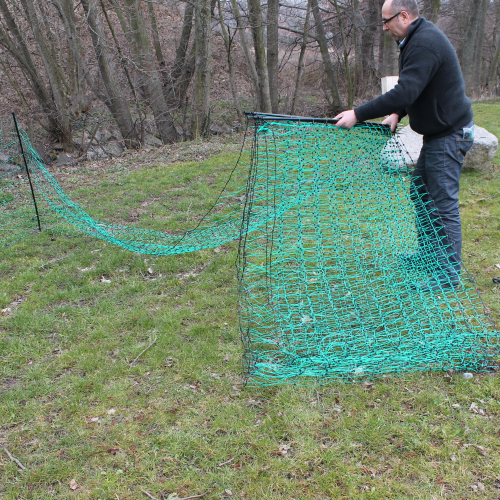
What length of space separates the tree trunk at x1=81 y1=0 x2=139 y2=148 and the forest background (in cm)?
3

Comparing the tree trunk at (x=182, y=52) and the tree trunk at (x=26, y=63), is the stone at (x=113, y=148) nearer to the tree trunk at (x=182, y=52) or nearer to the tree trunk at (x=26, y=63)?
the tree trunk at (x=26, y=63)

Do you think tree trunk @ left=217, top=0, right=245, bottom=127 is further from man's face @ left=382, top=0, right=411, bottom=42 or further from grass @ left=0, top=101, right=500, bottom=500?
grass @ left=0, top=101, right=500, bottom=500

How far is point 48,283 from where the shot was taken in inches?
160

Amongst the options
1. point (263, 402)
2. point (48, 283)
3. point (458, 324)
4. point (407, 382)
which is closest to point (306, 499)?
point (263, 402)

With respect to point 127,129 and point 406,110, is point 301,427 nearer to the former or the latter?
point 406,110

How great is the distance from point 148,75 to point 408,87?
30.8 feet

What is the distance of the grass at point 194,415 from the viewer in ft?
6.82

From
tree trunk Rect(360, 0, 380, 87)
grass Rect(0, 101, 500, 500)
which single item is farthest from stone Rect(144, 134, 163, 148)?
grass Rect(0, 101, 500, 500)

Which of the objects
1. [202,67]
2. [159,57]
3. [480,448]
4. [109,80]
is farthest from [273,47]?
[480,448]

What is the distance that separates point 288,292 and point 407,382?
119cm

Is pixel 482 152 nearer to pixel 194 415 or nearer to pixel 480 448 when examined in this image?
pixel 480 448

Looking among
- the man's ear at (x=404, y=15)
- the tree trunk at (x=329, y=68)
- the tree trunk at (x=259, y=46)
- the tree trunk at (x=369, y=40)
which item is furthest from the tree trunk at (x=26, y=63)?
the tree trunk at (x=369, y=40)

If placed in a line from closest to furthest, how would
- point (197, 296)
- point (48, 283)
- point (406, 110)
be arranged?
point (406, 110) → point (197, 296) → point (48, 283)

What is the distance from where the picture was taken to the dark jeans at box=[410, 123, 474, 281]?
3.22 m
